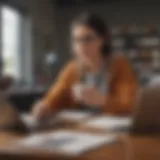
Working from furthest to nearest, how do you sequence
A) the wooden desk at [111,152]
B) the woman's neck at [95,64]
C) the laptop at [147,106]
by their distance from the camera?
the woman's neck at [95,64], the laptop at [147,106], the wooden desk at [111,152]

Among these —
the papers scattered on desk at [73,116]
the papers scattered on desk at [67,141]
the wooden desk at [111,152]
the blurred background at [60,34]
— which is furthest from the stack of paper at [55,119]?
the blurred background at [60,34]

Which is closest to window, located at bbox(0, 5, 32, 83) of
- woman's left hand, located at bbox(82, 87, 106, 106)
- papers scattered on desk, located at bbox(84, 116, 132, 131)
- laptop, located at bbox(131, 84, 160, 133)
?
woman's left hand, located at bbox(82, 87, 106, 106)

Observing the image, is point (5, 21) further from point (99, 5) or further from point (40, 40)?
point (99, 5)

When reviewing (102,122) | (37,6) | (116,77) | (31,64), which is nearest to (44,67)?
(31,64)

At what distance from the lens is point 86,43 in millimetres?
2006

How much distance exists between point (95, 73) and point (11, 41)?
339 cm

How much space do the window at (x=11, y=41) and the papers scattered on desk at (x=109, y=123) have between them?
3.24m

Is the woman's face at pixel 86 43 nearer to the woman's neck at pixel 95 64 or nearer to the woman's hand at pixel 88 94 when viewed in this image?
the woman's neck at pixel 95 64

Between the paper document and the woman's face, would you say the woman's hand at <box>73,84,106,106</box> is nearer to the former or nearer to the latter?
the paper document

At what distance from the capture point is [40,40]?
5723 mm

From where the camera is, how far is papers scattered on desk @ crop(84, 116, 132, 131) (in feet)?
4.73

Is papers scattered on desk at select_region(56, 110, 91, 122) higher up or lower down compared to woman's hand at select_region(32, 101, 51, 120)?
lower down

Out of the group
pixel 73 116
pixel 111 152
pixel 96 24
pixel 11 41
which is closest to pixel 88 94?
pixel 73 116

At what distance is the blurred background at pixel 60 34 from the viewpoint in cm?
545
